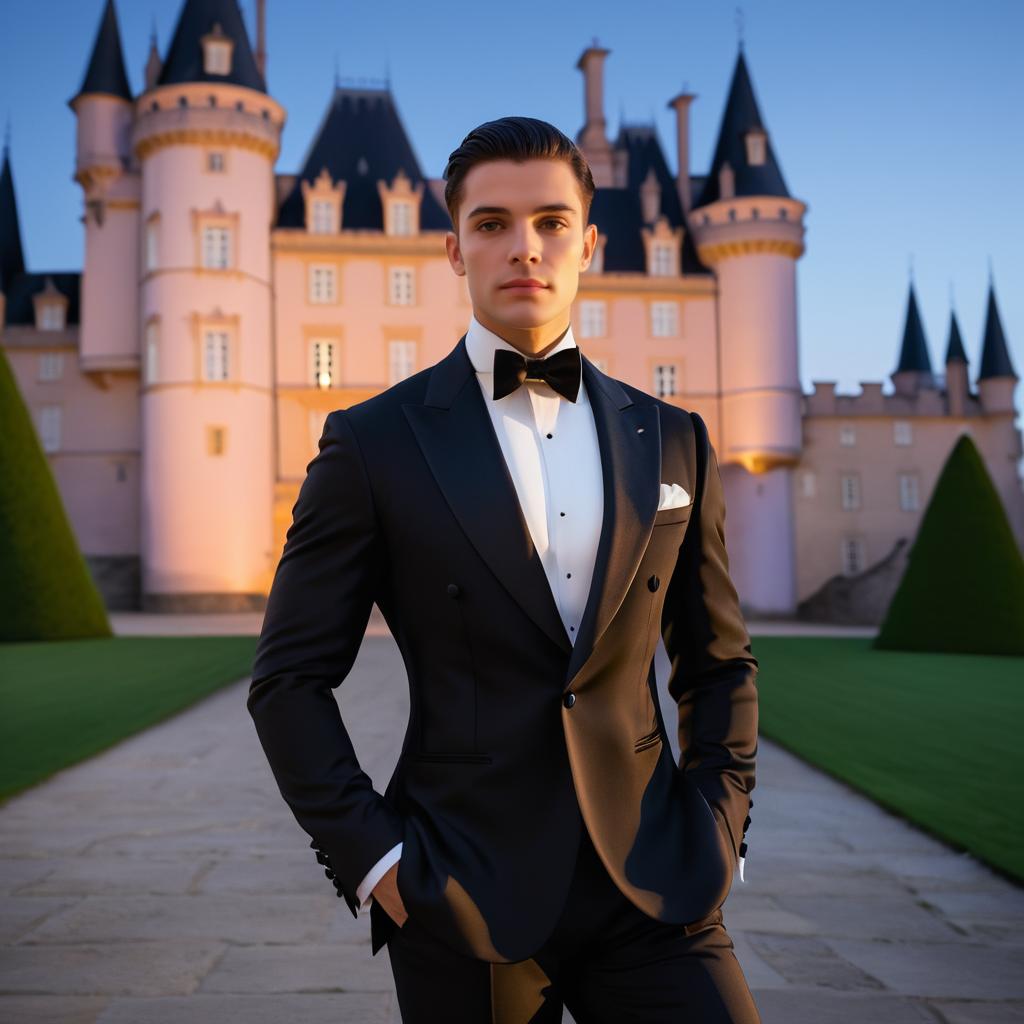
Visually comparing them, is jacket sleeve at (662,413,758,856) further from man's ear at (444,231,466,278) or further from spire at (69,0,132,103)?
spire at (69,0,132,103)

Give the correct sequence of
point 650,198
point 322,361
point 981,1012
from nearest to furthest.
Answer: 1. point 981,1012
2. point 322,361
3. point 650,198

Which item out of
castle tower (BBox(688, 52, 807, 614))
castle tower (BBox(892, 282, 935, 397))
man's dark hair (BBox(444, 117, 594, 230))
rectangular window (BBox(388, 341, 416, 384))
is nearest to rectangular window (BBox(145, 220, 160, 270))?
rectangular window (BBox(388, 341, 416, 384))

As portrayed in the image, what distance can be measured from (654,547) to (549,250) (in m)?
0.55

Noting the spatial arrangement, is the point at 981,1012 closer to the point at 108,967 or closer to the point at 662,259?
the point at 108,967

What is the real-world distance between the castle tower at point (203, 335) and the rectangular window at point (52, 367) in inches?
182

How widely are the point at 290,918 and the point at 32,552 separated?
656 inches

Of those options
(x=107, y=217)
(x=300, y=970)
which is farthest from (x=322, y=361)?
(x=300, y=970)

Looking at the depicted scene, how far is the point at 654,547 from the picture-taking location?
205 cm

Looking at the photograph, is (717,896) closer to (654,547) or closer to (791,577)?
(654,547)

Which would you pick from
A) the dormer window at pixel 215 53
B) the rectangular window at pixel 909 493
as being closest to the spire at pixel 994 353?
the rectangular window at pixel 909 493

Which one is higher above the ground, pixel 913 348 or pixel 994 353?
pixel 913 348

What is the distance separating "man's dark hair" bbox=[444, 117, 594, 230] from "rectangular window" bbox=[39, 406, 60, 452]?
3721 centimetres

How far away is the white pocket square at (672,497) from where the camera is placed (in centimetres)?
210

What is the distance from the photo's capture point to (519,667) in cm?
193
